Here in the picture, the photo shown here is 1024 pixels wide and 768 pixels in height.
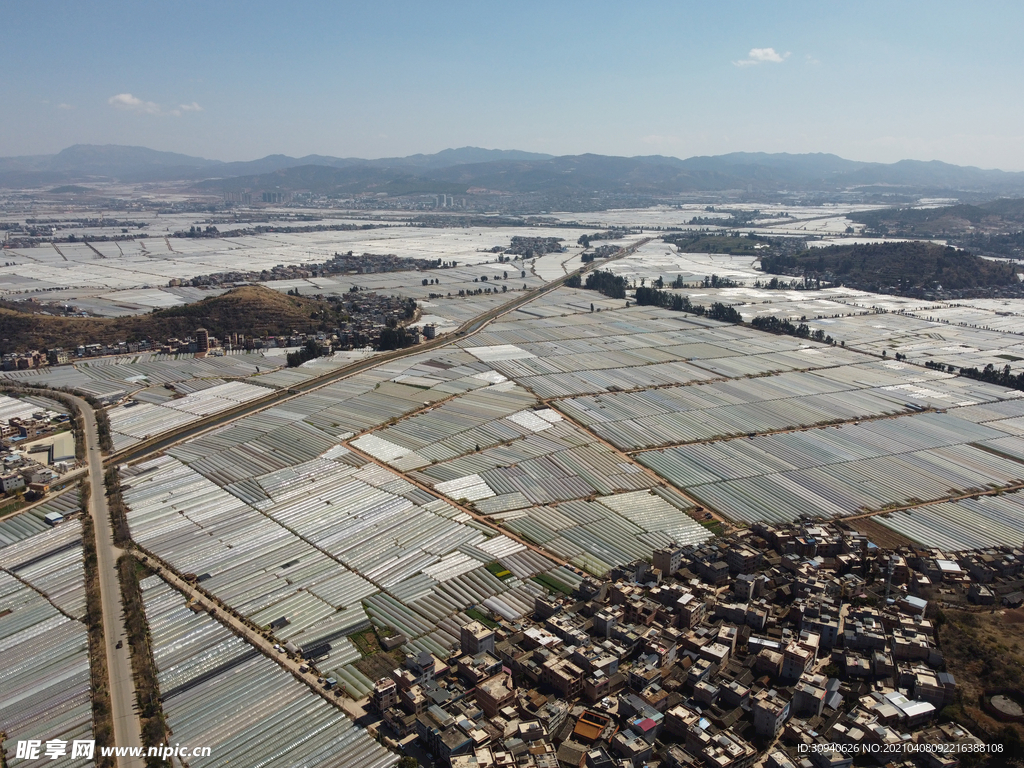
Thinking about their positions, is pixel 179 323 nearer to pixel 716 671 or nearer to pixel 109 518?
pixel 109 518

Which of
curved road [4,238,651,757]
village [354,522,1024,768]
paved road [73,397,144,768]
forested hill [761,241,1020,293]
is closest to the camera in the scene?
village [354,522,1024,768]

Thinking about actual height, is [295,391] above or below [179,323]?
below

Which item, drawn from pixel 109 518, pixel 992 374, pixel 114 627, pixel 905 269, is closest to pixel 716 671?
pixel 114 627

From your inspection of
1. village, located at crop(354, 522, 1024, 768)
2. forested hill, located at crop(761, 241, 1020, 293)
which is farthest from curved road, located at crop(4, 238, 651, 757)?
forested hill, located at crop(761, 241, 1020, 293)

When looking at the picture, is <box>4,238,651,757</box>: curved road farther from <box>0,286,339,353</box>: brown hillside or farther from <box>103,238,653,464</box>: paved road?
<box>0,286,339,353</box>: brown hillside

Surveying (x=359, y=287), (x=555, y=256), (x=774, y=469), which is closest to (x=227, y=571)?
(x=774, y=469)

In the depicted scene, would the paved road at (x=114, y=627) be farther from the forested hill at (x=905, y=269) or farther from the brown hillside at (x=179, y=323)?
the forested hill at (x=905, y=269)

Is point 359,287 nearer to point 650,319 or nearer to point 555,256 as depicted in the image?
point 650,319
